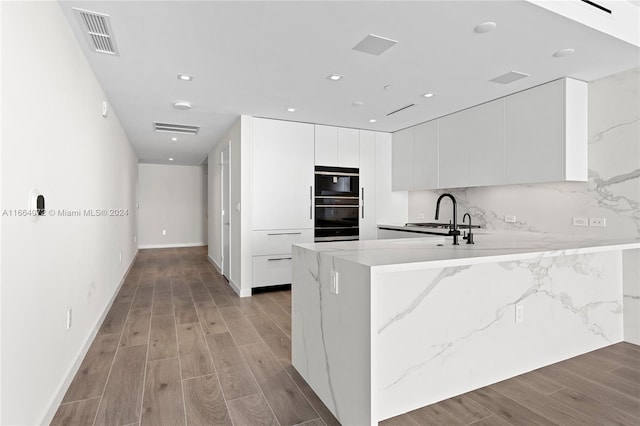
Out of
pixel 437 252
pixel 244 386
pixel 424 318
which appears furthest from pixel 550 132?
pixel 244 386

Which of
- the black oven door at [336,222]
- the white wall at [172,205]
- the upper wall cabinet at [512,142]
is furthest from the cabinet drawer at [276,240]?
the white wall at [172,205]

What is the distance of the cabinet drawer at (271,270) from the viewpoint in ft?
15.3

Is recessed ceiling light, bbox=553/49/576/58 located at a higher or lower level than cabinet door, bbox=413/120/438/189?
higher

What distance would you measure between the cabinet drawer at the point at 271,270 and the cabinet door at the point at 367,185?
130 centimetres

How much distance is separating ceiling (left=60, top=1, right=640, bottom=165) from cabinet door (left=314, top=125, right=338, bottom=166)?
722mm

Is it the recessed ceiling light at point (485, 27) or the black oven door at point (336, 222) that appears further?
the black oven door at point (336, 222)

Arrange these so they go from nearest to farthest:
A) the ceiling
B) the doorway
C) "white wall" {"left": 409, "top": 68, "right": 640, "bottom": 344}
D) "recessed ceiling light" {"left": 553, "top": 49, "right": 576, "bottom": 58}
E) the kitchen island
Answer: the kitchen island → the ceiling → "recessed ceiling light" {"left": 553, "top": 49, "right": 576, "bottom": 58} → "white wall" {"left": 409, "top": 68, "right": 640, "bottom": 344} → the doorway

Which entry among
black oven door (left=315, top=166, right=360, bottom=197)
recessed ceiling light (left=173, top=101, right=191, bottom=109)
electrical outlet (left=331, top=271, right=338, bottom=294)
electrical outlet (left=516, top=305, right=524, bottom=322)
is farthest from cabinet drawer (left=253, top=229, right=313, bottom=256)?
electrical outlet (left=516, top=305, right=524, bottom=322)

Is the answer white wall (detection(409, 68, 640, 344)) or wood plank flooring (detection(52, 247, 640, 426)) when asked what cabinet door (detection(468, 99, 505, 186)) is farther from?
wood plank flooring (detection(52, 247, 640, 426))

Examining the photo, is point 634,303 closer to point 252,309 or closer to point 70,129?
point 252,309

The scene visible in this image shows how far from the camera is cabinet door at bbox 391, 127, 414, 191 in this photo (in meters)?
5.27

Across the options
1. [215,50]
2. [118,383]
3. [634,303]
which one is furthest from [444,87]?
[118,383]

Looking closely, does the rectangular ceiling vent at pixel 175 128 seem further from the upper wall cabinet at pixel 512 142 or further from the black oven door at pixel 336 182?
the upper wall cabinet at pixel 512 142

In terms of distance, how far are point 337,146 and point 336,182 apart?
532mm
